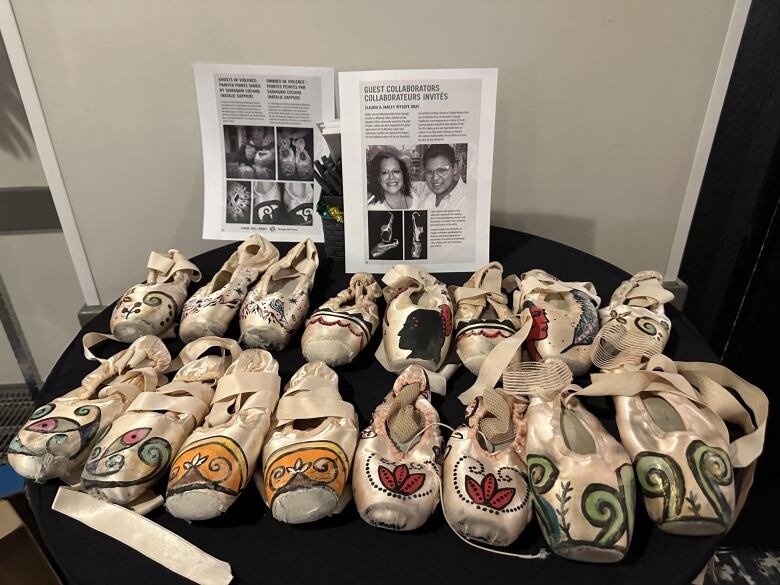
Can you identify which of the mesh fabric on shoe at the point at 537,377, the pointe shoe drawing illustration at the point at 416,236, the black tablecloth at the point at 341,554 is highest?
the pointe shoe drawing illustration at the point at 416,236

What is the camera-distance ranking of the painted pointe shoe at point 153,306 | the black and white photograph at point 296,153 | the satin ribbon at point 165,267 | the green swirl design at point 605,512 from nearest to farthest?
the green swirl design at point 605,512, the painted pointe shoe at point 153,306, the satin ribbon at point 165,267, the black and white photograph at point 296,153

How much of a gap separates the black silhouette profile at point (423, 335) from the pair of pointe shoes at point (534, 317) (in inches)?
1.5

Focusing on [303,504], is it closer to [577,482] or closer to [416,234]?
[577,482]

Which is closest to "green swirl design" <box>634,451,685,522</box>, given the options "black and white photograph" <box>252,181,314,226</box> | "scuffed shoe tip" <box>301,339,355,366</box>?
"scuffed shoe tip" <box>301,339,355,366</box>

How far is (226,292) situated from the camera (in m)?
0.84

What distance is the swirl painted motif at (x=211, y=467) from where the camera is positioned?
1.77ft

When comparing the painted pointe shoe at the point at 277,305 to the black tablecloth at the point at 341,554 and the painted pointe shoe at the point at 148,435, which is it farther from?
the black tablecloth at the point at 341,554

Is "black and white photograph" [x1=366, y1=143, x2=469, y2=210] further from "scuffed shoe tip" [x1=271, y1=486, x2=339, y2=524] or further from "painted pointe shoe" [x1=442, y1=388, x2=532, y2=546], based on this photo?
"scuffed shoe tip" [x1=271, y1=486, x2=339, y2=524]

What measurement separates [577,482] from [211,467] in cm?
35

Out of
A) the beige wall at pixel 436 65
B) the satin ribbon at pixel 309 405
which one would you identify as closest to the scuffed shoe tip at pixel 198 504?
the satin ribbon at pixel 309 405

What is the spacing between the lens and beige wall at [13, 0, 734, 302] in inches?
38.5

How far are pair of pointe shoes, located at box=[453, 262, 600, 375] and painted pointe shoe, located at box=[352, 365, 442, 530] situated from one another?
0.10 m

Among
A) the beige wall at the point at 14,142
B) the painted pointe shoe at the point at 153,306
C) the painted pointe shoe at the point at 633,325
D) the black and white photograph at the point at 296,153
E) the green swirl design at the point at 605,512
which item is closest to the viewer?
the green swirl design at the point at 605,512

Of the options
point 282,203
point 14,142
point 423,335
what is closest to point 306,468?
point 423,335
